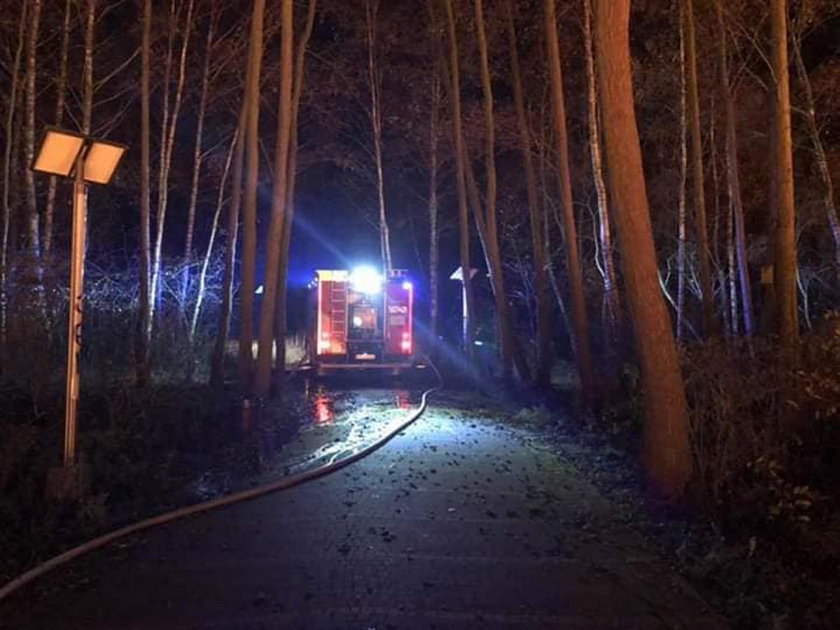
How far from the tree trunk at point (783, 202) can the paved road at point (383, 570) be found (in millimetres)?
4419

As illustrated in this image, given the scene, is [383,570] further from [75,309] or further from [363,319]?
[363,319]

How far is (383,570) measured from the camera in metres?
5.92

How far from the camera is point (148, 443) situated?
32.7 ft

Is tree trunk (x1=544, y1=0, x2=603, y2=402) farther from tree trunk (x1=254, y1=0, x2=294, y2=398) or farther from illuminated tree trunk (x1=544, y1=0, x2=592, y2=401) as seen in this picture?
tree trunk (x1=254, y1=0, x2=294, y2=398)

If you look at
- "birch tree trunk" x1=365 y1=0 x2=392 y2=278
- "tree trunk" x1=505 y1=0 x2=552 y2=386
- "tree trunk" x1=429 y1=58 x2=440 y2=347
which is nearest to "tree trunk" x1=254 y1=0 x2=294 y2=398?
"tree trunk" x1=505 y1=0 x2=552 y2=386

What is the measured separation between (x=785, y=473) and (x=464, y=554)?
11.1 feet

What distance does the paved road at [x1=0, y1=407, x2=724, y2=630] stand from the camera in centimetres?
505

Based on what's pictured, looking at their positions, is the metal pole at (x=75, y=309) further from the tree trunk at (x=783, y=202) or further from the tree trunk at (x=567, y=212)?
the tree trunk at (x=567, y=212)

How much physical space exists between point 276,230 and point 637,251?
9940mm

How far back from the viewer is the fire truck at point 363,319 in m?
23.5

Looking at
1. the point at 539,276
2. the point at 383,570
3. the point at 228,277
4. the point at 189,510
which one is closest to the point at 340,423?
A: the point at 189,510

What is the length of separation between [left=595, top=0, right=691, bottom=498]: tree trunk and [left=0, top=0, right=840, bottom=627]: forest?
3 centimetres

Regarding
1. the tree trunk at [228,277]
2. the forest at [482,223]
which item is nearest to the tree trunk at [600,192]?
the forest at [482,223]

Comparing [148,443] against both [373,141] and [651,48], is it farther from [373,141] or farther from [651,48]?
[373,141]
